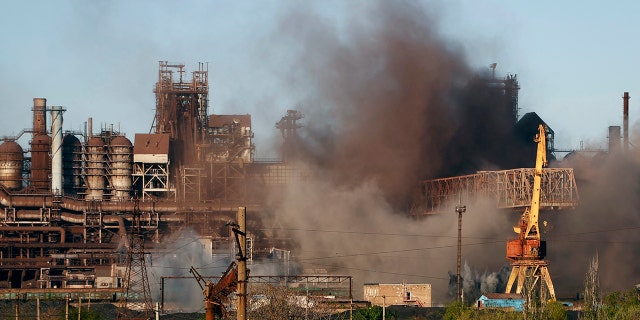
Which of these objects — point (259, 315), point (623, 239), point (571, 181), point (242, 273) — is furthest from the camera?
point (623, 239)

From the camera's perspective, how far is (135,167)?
141 metres

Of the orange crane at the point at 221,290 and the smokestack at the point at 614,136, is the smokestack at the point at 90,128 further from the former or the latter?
the orange crane at the point at 221,290

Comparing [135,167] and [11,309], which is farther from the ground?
[135,167]

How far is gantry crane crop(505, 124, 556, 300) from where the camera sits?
10575cm

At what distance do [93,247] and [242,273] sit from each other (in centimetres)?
9590

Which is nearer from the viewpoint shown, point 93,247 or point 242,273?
point 242,273

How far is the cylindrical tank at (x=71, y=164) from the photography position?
14066 centimetres

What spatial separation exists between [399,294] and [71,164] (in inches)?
1899

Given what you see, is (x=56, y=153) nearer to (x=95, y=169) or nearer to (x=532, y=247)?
(x=95, y=169)

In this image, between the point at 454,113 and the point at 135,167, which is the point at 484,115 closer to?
the point at 454,113

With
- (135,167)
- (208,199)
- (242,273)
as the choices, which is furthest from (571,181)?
(242,273)

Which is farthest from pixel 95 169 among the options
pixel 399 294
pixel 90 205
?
pixel 399 294

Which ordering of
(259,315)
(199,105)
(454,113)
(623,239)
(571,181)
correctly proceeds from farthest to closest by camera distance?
(199,105) → (454,113) → (623,239) → (571,181) → (259,315)

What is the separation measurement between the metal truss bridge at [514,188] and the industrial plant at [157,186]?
0.21 meters
